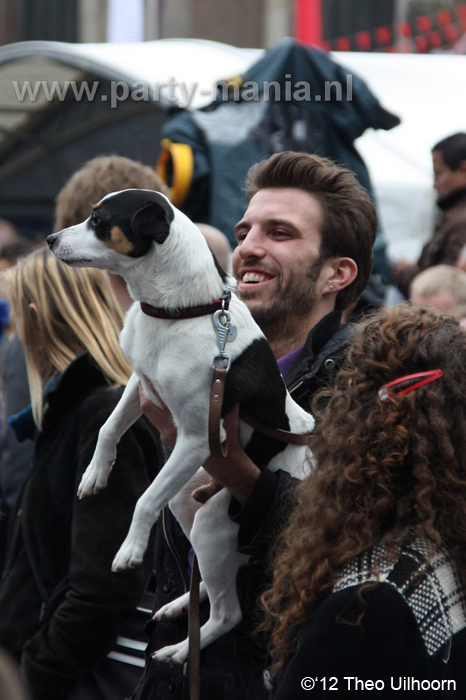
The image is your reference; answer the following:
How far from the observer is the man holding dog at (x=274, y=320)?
2.30m

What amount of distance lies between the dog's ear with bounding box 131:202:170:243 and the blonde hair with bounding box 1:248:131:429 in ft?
2.58

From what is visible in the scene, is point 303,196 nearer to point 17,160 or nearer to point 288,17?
point 17,160

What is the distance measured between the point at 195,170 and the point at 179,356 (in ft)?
12.5

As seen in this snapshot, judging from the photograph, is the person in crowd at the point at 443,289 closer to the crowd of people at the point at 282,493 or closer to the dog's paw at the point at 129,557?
the crowd of people at the point at 282,493

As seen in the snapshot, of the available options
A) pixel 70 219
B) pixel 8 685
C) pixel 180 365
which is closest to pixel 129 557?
pixel 180 365

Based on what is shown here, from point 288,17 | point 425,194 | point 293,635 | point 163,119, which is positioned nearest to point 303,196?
point 293,635

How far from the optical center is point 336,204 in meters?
2.81

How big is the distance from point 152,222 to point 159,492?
2.17 ft

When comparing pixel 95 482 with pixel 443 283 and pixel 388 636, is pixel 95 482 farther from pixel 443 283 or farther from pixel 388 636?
pixel 443 283

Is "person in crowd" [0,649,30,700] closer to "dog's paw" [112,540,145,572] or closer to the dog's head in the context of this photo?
"dog's paw" [112,540,145,572]

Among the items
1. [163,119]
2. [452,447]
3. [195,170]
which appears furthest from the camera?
[163,119]

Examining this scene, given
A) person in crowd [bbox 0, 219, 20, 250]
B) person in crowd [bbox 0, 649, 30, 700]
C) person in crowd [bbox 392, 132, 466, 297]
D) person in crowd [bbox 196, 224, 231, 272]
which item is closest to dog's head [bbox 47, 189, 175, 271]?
person in crowd [bbox 0, 649, 30, 700]

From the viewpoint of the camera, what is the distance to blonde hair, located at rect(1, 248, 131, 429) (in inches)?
120

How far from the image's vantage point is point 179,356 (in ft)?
7.41
